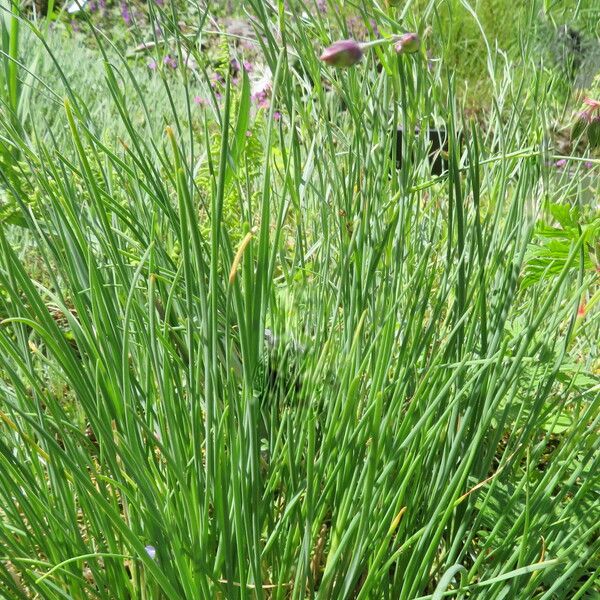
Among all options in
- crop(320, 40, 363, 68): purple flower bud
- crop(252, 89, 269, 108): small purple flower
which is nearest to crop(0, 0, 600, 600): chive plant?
crop(320, 40, 363, 68): purple flower bud

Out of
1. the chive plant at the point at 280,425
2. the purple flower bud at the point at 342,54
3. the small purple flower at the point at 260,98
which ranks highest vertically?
the purple flower bud at the point at 342,54

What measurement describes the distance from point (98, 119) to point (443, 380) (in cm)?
206

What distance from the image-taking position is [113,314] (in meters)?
0.77

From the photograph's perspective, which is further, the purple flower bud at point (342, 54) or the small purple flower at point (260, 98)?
the small purple flower at point (260, 98)

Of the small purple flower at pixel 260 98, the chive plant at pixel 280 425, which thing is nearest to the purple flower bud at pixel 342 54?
the chive plant at pixel 280 425

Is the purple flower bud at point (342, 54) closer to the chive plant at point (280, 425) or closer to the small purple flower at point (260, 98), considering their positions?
the chive plant at point (280, 425)

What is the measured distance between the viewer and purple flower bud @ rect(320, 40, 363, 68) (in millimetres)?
600

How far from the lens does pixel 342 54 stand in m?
0.61

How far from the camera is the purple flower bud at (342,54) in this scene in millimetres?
600

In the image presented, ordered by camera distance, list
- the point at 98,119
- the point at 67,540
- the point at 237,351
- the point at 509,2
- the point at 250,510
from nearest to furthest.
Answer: the point at 250,510, the point at 67,540, the point at 237,351, the point at 98,119, the point at 509,2

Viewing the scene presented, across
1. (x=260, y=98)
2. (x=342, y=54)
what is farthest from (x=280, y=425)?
(x=260, y=98)

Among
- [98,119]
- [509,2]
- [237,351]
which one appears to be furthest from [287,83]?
[509,2]

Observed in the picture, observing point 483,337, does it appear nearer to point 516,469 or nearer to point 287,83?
point 516,469

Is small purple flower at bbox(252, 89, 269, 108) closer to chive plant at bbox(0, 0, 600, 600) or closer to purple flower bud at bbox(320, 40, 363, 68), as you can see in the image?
chive plant at bbox(0, 0, 600, 600)
